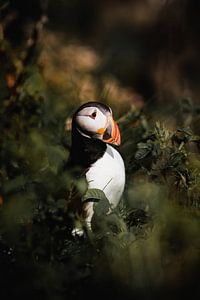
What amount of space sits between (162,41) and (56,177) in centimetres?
271

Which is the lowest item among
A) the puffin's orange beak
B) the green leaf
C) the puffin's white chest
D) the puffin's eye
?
the puffin's white chest

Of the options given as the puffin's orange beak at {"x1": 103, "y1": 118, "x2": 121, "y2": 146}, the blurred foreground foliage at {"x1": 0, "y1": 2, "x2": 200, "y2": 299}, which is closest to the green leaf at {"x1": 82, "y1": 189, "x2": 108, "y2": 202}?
the blurred foreground foliage at {"x1": 0, "y1": 2, "x2": 200, "y2": 299}

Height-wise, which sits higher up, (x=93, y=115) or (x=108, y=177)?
(x=93, y=115)

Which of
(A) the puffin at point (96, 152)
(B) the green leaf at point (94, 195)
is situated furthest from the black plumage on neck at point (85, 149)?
(B) the green leaf at point (94, 195)

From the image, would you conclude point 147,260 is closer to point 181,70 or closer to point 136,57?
point 181,70

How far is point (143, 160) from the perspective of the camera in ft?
5.33

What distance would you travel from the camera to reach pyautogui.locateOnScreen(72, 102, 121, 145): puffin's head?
1488mm

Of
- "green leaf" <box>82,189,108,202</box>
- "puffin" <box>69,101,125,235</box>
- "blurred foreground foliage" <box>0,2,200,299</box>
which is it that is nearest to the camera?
"blurred foreground foliage" <box>0,2,200,299</box>

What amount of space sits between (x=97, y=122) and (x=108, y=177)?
0.12 meters

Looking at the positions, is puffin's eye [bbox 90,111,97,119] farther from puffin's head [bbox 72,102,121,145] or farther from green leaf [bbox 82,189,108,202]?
green leaf [bbox 82,189,108,202]

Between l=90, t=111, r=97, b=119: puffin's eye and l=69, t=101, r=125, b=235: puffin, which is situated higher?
l=90, t=111, r=97, b=119: puffin's eye

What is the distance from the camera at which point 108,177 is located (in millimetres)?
1514

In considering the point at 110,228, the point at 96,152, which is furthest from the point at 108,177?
the point at 110,228

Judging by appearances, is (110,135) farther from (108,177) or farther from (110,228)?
(110,228)
